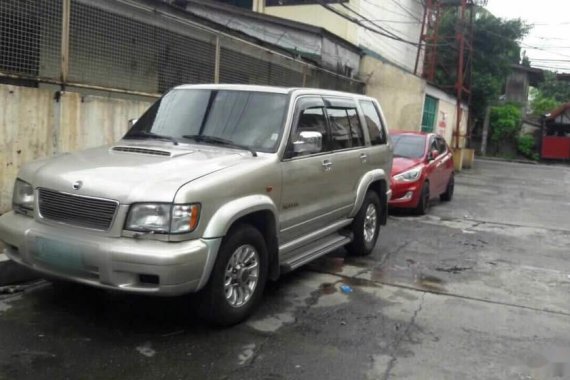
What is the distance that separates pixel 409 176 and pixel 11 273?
6.97 meters

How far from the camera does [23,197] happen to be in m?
4.34

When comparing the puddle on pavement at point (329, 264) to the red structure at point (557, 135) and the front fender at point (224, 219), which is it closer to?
the front fender at point (224, 219)

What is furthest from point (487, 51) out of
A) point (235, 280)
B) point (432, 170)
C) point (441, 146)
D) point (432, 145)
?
point (235, 280)

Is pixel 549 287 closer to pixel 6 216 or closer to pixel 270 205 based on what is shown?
pixel 270 205

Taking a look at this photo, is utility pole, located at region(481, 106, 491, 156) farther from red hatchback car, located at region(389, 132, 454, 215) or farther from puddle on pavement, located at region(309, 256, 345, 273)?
puddle on pavement, located at region(309, 256, 345, 273)

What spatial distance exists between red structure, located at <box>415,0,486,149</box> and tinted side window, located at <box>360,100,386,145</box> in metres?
16.2

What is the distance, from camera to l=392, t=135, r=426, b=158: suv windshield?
432 inches

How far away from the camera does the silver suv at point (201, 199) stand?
3.80 m

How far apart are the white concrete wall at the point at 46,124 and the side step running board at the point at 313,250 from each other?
3519 millimetres

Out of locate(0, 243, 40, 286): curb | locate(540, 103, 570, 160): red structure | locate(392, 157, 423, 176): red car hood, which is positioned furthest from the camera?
locate(540, 103, 570, 160): red structure

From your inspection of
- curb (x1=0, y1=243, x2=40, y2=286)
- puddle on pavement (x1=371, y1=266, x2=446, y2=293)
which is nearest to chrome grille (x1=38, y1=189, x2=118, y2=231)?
curb (x1=0, y1=243, x2=40, y2=286)

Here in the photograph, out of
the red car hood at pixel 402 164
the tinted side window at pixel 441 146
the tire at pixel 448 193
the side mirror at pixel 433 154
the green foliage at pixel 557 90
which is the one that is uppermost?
the green foliage at pixel 557 90

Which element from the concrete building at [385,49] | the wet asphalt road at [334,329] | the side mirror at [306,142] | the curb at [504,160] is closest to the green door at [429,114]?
the concrete building at [385,49]

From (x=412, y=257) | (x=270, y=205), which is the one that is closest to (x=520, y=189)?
(x=412, y=257)
